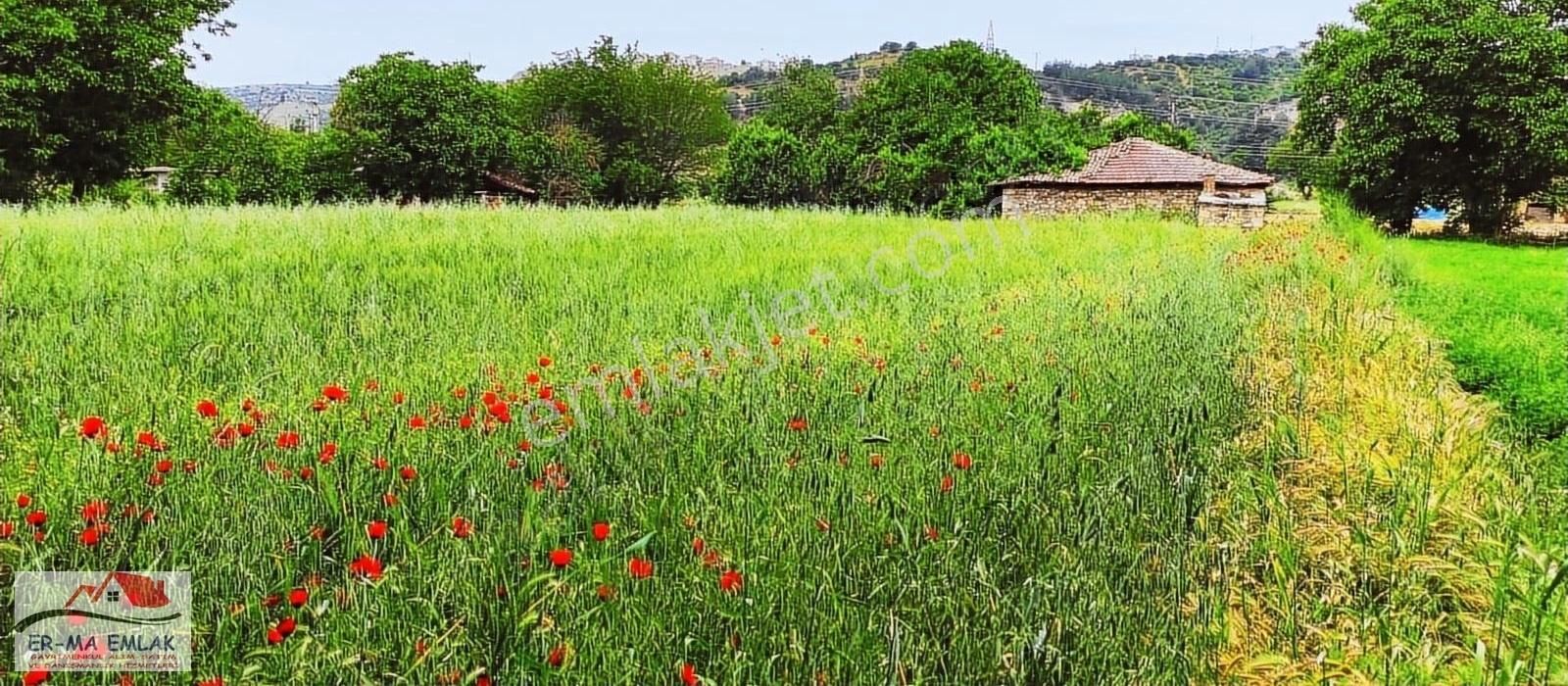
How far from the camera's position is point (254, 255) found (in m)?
5.64

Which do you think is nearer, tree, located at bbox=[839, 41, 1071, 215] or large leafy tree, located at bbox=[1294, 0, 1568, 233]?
large leafy tree, located at bbox=[1294, 0, 1568, 233]

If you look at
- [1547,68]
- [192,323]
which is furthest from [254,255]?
[1547,68]

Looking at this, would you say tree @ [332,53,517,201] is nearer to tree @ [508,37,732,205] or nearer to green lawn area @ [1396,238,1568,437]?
tree @ [508,37,732,205]

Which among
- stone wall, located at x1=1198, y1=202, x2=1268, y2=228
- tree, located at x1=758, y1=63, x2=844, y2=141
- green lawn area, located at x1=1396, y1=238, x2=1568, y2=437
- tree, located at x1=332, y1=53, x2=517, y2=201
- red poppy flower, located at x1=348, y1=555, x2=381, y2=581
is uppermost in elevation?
tree, located at x1=758, y1=63, x2=844, y2=141

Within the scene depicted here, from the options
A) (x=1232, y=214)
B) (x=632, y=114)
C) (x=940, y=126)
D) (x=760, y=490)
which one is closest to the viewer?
(x=760, y=490)

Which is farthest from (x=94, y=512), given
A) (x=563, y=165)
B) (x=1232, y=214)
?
(x=563, y=165)

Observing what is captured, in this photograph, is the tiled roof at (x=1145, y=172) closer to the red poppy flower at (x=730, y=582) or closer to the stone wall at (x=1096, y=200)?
the stone wall at (x=1096, y=200)

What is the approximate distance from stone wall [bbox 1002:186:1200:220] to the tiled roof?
21cm

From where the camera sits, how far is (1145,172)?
23172mm

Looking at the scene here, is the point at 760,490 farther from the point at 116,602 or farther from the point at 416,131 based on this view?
the point at 416,131

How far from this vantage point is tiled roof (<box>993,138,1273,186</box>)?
22609 mm

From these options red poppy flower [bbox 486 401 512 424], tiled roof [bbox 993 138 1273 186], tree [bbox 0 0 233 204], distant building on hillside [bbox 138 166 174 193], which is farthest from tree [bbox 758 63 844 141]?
red poppy flower [bbox 486 401 512 424]

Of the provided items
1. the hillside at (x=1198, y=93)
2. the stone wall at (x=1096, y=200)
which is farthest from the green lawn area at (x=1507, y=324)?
the hillside at (x=1198, y=93)

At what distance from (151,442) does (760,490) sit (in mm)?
1460
